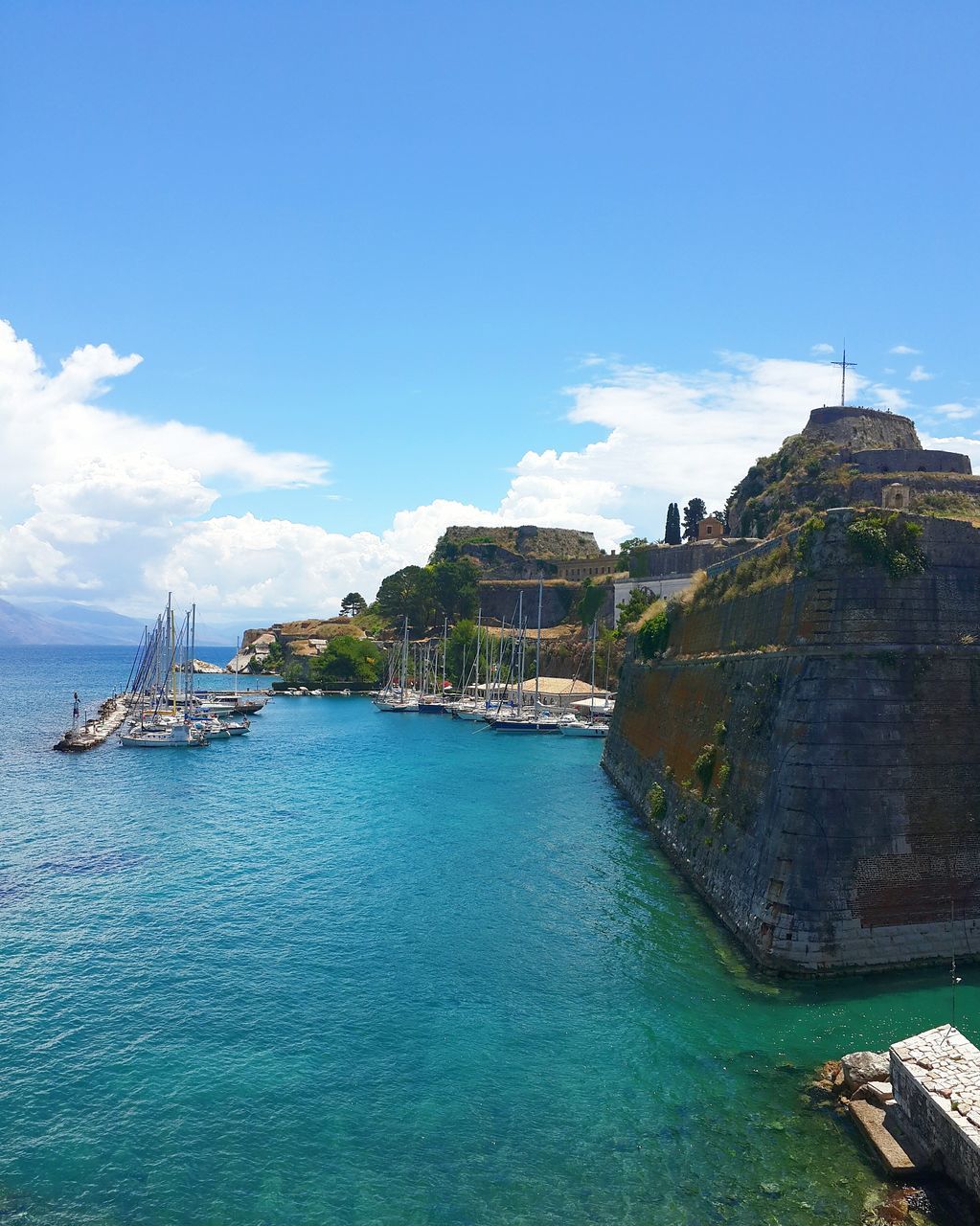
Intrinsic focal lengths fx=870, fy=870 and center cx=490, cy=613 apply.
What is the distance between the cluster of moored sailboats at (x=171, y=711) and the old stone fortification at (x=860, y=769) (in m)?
54.1

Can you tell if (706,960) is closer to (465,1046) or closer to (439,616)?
(465,1046)

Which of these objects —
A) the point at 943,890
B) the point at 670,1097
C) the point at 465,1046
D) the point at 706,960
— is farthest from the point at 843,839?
the point at 465,1046

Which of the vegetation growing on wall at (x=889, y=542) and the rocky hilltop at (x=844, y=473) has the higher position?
the rocky hilltop at (x=844, y=473)

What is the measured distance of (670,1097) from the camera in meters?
15.8

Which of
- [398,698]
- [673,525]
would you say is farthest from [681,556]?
[398,698]

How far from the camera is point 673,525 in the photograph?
9319 cm

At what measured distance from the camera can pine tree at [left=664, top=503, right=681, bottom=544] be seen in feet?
305

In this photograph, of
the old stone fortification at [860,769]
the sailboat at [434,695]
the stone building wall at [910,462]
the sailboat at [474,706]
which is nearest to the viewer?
the old stone fortification at [860,769]

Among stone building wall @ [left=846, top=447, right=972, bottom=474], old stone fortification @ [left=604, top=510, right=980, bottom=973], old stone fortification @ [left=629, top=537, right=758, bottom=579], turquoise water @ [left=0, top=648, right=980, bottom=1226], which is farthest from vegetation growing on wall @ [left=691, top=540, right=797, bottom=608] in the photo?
old stone fortification @ [left=629, top=537, right=758, bottom=579]

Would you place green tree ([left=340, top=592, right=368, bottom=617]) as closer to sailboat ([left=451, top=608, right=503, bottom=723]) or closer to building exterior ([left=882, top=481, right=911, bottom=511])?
sailboat ([left=451, top=608, right=503, bottom=723])

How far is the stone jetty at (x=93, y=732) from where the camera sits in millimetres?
63844

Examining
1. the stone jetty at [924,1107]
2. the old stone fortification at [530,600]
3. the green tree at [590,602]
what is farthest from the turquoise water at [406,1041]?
the old stone fortification at [530,600]

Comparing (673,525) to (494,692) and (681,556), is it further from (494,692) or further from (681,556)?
(494,692)

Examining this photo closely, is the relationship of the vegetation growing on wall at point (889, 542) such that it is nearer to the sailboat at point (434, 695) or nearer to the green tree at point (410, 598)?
the sailboat at point (434, 695)
